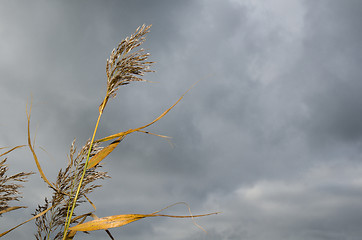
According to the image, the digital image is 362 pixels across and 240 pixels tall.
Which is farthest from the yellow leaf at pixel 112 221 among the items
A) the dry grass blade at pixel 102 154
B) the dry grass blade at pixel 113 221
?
the dry grass blade at pixel 102 154

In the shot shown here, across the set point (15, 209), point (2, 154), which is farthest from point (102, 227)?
Answer: point (2, 154)

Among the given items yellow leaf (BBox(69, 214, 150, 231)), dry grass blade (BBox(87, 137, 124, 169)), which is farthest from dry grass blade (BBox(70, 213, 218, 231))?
dry grass blade (BBox(87, 137, 124, 169))

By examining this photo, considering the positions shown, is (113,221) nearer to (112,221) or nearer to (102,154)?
(112,221)

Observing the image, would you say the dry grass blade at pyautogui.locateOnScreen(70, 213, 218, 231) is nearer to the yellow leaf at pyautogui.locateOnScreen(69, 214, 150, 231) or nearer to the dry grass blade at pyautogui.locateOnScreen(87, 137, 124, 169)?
the yellow leaf at pyautogui.locateOnScreen(69, 214, 150, 231)

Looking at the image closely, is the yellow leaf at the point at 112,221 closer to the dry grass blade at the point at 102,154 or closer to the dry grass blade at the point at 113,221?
the dry grass blade at the point at 113,221

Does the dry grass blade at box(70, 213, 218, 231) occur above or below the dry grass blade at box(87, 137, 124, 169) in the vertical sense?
below

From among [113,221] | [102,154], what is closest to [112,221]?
[113,221]

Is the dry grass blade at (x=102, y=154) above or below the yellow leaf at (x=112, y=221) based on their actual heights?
above

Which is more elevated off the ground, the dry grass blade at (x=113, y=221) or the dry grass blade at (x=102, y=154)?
the dry grass blade at (x=102, y=154)

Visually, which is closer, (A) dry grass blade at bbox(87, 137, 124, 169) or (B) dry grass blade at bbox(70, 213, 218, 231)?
(B) dry grass blade at bbox(70, 213, 218, 231)

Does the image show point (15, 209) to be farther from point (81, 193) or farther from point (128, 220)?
point (128, 220)

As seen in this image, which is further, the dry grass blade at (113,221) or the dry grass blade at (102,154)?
the dry grass blade at (102,154)

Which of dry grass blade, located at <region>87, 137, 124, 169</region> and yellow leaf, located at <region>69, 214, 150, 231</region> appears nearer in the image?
yellow leaf, located at <region>69, 214, 150, 231</region>

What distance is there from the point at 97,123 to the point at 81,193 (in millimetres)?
541
